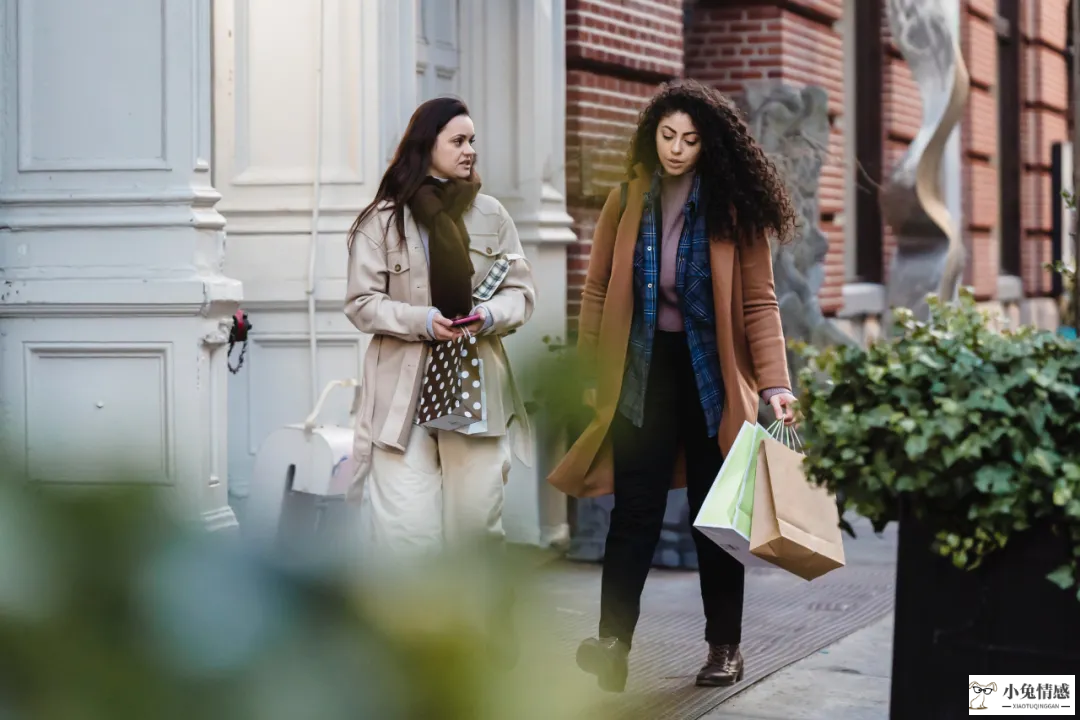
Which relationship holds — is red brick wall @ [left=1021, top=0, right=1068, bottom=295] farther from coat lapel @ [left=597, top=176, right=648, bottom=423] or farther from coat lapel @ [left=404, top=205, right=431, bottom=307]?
coat lapel @ [left=404, top=205, right=431, bottom=307]

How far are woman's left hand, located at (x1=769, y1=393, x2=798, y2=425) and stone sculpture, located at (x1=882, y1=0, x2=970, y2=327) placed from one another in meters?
6.93

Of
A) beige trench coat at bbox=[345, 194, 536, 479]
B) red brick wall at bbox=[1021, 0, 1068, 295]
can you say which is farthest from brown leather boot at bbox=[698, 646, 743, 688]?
red brick wall at bbox=[1021, 0, 1068, 295]

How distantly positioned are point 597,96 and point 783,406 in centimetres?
403

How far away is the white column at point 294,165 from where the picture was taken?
700 cm

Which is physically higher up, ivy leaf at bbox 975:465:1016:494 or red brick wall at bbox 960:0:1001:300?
red brick wall at bbox 960:0:1001:300

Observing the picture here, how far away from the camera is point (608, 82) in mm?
8859

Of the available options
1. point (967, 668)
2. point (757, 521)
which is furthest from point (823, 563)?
point (967, 668)

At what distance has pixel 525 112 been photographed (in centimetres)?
807

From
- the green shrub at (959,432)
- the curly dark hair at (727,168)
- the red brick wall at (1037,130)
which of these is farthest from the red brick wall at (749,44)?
→ the red brick wall at (1037,130)

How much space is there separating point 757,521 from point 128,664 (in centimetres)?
391

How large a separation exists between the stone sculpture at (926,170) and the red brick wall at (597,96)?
3.30m

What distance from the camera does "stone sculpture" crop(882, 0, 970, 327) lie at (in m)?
11.9

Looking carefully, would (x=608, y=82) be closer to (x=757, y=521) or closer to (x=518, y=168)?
(x=518, y=168)

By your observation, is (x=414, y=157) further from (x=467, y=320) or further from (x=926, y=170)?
(x=926, y=170)
